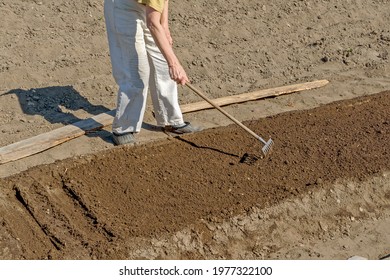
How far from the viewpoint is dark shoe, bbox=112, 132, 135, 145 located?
8.36 meters

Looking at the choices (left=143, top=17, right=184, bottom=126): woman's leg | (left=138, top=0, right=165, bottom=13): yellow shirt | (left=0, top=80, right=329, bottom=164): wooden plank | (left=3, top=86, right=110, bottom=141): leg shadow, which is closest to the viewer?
(left=138, top=0, right=165, bottom=13): yellow shirt

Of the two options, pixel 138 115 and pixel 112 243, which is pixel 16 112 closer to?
pixel 138 115

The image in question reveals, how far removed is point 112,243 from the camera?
6742 mm

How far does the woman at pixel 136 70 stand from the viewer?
7.96 meters

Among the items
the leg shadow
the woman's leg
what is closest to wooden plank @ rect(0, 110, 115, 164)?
the leg shadow

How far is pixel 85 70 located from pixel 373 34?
3.97 meters

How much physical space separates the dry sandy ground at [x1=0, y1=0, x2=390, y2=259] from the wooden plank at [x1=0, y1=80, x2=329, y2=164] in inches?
2.9

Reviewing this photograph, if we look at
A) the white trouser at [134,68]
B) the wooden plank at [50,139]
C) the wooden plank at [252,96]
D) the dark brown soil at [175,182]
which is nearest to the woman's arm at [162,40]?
the white trouser at [134,68]

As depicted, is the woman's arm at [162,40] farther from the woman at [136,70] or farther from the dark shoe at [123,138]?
the dark shoe at [123,138]

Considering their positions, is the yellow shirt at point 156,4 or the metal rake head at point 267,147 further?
the metal rake head at point 267,147

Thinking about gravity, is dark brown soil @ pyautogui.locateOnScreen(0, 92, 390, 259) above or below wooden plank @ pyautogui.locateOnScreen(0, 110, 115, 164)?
below

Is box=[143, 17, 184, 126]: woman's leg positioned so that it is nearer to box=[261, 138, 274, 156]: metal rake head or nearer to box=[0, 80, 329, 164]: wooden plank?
box=[0, 80, 329, 164]: wooden plank

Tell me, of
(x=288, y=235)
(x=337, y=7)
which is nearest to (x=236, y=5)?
(x=337, y=7)

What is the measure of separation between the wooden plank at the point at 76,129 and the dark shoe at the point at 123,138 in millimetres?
338
